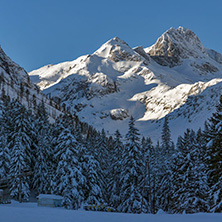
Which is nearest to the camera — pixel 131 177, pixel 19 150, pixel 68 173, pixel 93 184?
pixel 68 173

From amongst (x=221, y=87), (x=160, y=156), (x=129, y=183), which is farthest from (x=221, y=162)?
(x=221, y=87)

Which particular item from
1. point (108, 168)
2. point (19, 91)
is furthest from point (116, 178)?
point (19, 91)

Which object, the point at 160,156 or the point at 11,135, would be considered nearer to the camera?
the point at 11,135

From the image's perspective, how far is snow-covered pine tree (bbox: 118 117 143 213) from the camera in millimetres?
38062

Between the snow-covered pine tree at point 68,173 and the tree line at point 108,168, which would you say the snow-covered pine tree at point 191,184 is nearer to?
the tree line at point 108,168

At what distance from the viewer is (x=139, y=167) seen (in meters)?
38.7

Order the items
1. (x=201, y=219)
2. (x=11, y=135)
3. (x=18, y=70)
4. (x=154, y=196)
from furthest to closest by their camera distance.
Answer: (x=18, y=70)
(x=154, y=196)
(x=11, y=135)
(x=201, y=219)

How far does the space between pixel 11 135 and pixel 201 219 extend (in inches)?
1384

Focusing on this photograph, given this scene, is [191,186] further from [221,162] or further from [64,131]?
[64,131]

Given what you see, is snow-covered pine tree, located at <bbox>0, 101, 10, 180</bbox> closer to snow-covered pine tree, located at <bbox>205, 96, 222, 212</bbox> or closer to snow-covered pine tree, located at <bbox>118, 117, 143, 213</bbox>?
snow-covered pine tree, located at <bbox>118, 117, 143, 213</bbox>

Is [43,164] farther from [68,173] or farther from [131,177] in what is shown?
[131,177]

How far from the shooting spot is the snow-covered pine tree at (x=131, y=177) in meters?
38.1

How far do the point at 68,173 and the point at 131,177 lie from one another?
722cm

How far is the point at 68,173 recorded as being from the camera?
3734 cm
